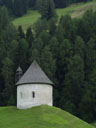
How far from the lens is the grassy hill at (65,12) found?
174 meters

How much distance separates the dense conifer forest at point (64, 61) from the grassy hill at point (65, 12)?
51.0 meters

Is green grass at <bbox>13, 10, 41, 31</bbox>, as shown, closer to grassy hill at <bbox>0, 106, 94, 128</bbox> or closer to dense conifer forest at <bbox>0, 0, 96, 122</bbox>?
dense conifer forest at <bbox>0, 0, 96, 122</bbox>

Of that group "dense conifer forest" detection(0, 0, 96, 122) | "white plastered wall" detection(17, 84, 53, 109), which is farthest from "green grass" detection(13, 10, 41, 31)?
"white plastered wall" detection(17, 84, 53, 109)

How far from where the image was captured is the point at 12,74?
97625mm

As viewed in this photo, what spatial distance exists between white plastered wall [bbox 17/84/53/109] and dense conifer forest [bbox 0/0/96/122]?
22.6 meters

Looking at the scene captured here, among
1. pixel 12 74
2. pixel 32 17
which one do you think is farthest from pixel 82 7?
pixel 12 74

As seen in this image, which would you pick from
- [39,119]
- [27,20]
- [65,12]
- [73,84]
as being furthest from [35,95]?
[65,12]

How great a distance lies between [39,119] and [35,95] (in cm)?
864

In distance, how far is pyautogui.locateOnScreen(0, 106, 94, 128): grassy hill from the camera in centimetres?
4972

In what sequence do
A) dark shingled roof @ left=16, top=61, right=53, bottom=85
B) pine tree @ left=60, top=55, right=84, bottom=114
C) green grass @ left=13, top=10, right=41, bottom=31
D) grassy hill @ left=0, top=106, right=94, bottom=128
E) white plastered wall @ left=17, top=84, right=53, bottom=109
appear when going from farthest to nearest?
green grass @ left=13, top=10, right=41, bottom=31
pine tree @ left=60, top=55, right=84, bottom=114
dark shingled roof @ left=16, top=61, right=53, bottom=85
white plastered wall @ left=17, top=84, right=53, bottom=109
grassy hill @ left=0, top=106, right=94, bottom=128

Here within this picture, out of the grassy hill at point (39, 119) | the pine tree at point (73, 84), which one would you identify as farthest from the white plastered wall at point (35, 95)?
the pine tree at point (73, 84)

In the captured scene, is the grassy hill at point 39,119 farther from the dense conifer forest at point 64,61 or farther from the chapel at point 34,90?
the dense conifer forest at point 64,61

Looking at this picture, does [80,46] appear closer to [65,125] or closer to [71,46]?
[71,46]

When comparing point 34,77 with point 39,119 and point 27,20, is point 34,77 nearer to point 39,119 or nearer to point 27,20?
point 39,119
